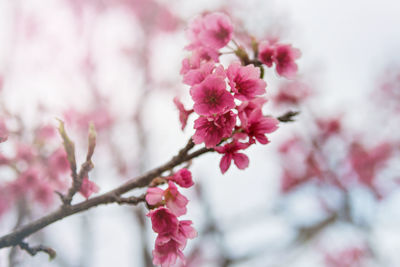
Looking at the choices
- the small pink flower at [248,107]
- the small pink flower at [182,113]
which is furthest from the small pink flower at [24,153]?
the small pink flower at [248,107]

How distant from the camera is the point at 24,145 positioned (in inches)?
101

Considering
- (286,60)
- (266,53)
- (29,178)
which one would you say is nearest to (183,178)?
(266,53)

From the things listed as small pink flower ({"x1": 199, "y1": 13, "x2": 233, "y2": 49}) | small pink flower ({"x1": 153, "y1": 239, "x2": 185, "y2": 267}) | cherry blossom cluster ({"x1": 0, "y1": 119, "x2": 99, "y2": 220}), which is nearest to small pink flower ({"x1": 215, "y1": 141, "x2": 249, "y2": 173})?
small pink flower ({"x1": 153, "y1": 239, "x2": 185, "y2": 267})

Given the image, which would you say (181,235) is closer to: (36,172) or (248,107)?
(248,107)

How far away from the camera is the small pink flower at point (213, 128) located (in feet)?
4.05

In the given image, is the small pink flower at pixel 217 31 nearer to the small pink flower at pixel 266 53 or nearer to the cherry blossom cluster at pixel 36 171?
the small pink flower at pixel 266 53

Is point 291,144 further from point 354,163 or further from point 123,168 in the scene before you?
point 123,168

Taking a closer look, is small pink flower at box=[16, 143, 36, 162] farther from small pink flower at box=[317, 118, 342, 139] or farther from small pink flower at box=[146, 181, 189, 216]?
small pink flower at box=[317, 118, 342, 139]

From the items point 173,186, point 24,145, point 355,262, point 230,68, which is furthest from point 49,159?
point 355,262

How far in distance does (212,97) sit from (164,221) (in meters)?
0.50

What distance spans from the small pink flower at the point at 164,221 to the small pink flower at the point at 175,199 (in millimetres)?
33

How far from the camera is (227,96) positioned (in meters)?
1.21

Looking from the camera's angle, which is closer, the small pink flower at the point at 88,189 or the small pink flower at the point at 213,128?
the small pink flower at the point at 213,128

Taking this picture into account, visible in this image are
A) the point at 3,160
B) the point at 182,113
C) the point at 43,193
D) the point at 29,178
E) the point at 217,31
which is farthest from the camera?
the point at 43,193
